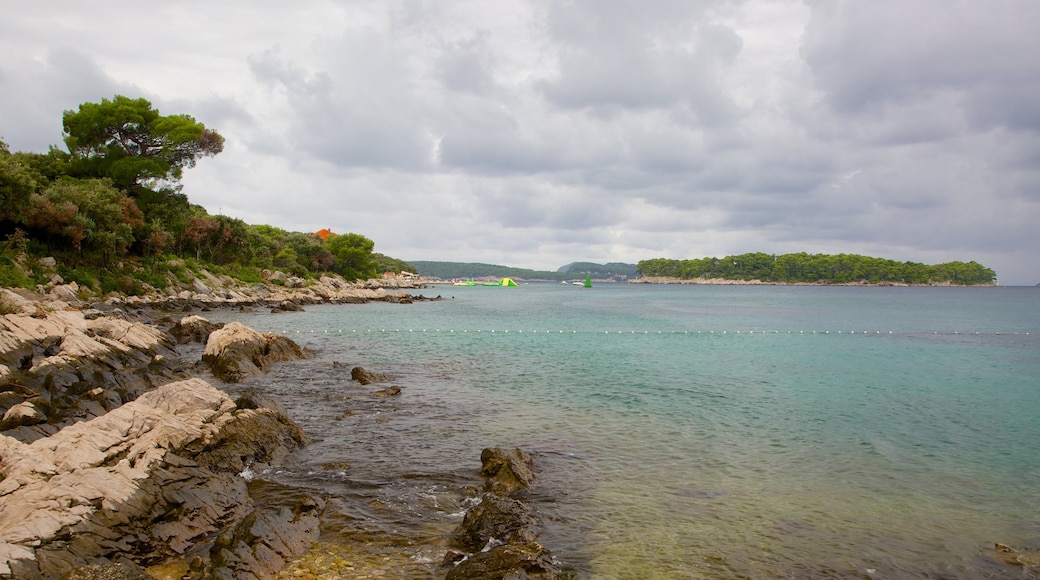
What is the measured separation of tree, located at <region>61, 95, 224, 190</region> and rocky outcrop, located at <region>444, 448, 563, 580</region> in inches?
2572

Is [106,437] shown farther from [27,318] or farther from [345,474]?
[27,318]

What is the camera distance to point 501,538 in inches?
359

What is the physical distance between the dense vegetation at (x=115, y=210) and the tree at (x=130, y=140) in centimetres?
10

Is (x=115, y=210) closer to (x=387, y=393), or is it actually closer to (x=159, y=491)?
(x=387, y=393)

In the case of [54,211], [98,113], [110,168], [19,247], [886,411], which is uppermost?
[98,113]

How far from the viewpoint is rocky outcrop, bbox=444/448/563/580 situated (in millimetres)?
7723

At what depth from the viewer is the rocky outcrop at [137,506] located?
767cm

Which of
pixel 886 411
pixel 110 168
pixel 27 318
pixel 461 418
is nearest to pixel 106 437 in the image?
pixel 461 418

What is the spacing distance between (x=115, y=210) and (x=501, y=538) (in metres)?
55.2

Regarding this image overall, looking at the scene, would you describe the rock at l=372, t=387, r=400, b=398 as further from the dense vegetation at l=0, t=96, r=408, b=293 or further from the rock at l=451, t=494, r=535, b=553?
the dense vegetation at l=0, t=96, r=408, b=293

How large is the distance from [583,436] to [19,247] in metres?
46.8

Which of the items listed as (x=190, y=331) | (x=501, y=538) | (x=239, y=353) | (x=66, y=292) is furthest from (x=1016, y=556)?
(x=66, y=292)

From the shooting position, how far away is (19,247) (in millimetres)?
42344

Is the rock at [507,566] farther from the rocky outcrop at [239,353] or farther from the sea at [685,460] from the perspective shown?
the rocky outcrop at [239,353]
